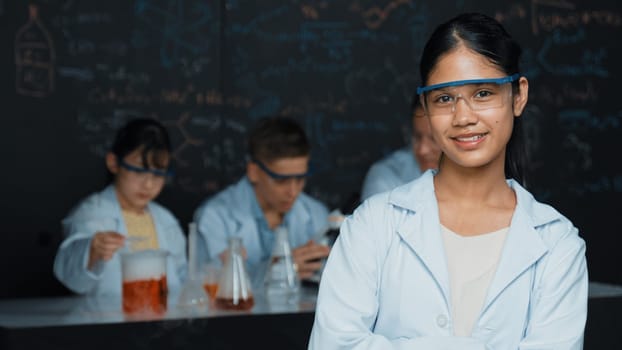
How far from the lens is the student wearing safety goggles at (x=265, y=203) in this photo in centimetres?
377

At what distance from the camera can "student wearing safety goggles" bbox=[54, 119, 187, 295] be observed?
11.3 ft

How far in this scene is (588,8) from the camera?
5594 mm

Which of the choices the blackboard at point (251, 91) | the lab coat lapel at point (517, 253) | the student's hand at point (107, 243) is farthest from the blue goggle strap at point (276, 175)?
the lab coat lapel at point (517, 253)

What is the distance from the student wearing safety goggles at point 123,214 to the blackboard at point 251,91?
2.83 feet

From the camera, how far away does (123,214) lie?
12.6 ft

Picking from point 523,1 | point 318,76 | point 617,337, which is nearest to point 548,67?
point 523,1

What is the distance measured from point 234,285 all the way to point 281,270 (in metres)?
0.35

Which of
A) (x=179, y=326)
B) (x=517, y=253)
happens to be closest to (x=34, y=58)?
(x=179, y=326)

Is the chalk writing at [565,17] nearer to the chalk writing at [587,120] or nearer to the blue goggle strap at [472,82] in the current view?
the chalk writing at [587,120]

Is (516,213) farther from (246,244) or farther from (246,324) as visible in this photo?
(246,244)

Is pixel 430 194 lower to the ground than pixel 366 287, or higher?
higher

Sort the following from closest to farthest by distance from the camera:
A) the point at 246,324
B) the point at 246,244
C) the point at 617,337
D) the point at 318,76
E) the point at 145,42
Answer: the point at 246,324 < the point at 617,337 < the point at 246,244 < the point at 145,42 < the point at 318,76

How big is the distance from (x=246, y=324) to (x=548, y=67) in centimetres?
327

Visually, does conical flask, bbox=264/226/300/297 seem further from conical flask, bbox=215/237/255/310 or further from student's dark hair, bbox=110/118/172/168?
student's dark hair, bbox=110/118/172/168
